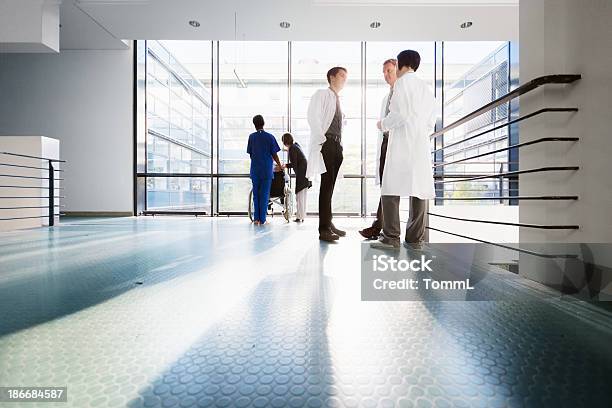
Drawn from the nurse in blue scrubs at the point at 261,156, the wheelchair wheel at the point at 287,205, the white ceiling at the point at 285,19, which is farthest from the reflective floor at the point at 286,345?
Answer: the white ceiling at the point at 285,19

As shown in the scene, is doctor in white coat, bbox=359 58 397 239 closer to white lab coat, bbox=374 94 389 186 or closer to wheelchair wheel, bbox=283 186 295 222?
white lab coat, bbox=374 94 389 186

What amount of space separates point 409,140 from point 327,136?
2.46 feet

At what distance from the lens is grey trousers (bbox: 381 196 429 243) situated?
90.3 inches

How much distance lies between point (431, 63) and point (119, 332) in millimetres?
7426

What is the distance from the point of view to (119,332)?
3.05 feet

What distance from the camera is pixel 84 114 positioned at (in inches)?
247

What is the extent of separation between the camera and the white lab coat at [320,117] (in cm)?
269

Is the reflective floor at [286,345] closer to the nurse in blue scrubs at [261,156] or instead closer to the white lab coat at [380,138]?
the white lab coat at [380,138]

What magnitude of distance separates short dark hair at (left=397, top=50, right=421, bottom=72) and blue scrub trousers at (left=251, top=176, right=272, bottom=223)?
2.64m

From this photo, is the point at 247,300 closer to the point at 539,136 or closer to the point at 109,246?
the point at 539,136

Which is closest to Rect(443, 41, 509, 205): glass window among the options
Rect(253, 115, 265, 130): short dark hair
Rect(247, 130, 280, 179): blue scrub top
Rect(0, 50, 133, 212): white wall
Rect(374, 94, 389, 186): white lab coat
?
Rect(247, 130, 280, 179): blue scrub top

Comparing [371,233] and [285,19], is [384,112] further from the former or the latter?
[285,19]

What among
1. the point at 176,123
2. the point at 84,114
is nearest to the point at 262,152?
the point at 84,114

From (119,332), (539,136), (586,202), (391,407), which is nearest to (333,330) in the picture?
(391,407)
